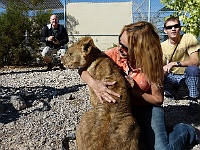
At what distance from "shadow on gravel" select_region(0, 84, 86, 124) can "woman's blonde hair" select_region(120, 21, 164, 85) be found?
235cm

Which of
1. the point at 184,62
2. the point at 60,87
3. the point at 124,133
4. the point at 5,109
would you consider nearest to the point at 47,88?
the point at 60,87

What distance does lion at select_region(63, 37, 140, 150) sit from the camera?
3330mm

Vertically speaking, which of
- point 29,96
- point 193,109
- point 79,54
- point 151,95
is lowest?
point 193,109

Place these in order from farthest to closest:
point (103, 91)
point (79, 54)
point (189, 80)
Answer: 1. point (189, 80)
2. point (79, 54)
3. point (103, 91)

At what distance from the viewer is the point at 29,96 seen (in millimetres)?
6453

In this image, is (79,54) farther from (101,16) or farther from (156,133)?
(101,16)

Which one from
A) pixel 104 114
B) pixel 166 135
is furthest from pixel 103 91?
pixel 166 135

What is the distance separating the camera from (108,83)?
371cm

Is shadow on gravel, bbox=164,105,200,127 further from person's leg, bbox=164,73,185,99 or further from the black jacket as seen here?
the black jacket

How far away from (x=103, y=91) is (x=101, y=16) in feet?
48.1

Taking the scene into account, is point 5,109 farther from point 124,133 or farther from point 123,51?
point 124,133

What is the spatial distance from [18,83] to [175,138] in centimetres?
485

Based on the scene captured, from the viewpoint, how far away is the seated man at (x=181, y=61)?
5695 mm

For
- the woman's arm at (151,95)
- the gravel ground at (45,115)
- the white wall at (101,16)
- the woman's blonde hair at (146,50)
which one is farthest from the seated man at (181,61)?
the white wall at (101,16)
